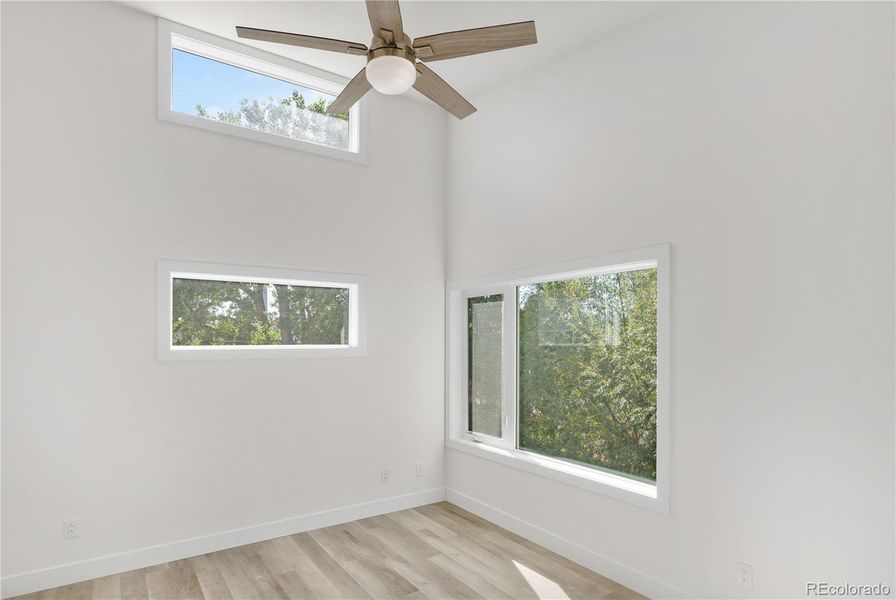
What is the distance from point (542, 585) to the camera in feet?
10.0

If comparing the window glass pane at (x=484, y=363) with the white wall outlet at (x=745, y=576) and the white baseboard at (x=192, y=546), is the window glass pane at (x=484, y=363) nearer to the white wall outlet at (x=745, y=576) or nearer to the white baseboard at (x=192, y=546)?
the white baseboard at (x=192, y=546)

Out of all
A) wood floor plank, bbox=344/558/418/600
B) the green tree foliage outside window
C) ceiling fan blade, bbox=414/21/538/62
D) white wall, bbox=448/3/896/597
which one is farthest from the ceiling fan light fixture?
wood floor plank, bbox=344/558/418/600

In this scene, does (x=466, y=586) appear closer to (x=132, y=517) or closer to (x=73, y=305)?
(x=132, y=517)

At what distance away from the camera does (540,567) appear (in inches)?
130

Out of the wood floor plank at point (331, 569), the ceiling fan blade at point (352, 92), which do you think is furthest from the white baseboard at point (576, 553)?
the ceiling fan blade at point (352, 92)

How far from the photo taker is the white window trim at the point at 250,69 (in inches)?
133

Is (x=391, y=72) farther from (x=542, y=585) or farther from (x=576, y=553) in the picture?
(x=576, y=553)

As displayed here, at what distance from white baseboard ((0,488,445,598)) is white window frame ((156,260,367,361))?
1.18 metres

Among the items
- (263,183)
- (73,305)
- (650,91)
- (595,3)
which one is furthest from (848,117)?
(73,305)

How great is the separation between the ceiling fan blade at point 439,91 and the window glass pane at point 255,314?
1.94 m

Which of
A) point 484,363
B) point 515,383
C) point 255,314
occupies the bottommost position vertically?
point 515,383

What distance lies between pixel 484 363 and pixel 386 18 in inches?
119

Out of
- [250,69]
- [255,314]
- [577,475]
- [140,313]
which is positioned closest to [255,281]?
[255,314]

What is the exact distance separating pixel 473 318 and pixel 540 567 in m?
2.04
